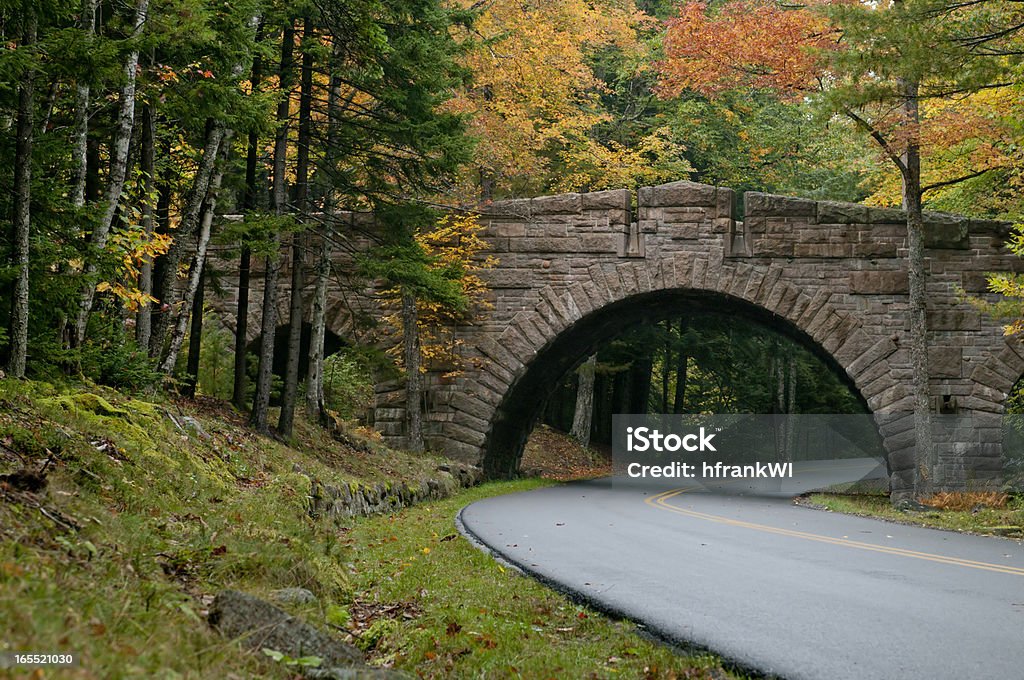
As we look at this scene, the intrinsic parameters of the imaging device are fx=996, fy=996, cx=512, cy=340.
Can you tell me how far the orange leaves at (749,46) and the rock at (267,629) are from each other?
15.7m

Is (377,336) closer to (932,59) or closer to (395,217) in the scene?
(395,217)

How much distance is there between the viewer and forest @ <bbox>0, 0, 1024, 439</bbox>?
27.1 ft

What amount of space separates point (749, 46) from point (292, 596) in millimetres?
16576

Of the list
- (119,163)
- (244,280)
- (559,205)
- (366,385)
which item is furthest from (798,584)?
(366,385)

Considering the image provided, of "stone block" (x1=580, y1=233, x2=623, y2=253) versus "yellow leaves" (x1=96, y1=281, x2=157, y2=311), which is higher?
"stone block" (x1=580, y1=233, x2=623, y2=253)

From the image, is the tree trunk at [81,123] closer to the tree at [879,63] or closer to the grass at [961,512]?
the tree at [879,63]

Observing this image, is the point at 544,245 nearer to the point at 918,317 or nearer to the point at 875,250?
the point at 875,250

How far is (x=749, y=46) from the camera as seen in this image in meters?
19.2

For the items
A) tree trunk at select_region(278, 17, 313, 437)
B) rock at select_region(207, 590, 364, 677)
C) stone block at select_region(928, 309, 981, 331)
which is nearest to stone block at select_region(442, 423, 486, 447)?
tree trunk at select_region(278, 17, 313, 437)

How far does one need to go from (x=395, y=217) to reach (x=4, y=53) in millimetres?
10443

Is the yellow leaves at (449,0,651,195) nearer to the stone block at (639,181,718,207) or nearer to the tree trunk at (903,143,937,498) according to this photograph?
the stone block at (639,181,718,207)

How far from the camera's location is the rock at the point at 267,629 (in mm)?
4004

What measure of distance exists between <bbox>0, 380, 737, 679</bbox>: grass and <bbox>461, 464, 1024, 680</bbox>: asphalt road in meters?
0.54

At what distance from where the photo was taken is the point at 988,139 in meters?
18.8
